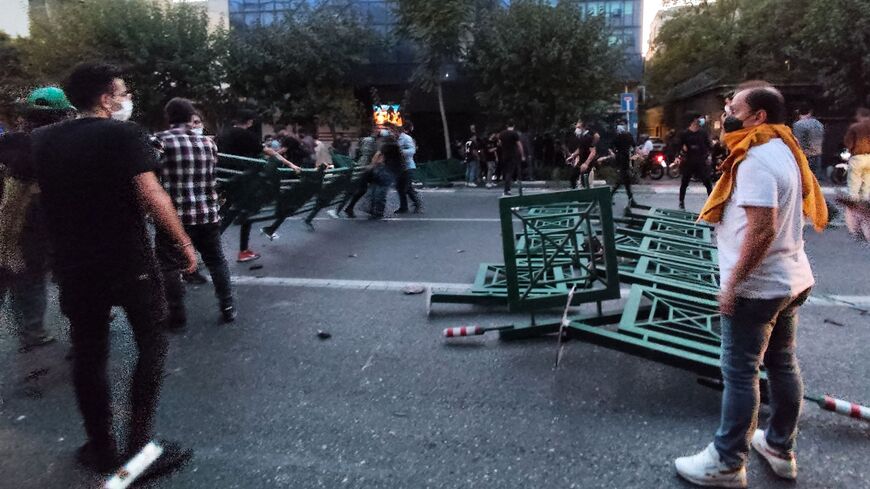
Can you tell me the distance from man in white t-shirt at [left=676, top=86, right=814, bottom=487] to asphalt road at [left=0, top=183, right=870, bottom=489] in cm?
22

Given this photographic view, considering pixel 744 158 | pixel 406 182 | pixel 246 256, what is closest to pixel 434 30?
pixel 406 182

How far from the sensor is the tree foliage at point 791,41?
1808 centimetres

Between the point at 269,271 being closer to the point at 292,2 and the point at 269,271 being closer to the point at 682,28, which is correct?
the point at 292,2

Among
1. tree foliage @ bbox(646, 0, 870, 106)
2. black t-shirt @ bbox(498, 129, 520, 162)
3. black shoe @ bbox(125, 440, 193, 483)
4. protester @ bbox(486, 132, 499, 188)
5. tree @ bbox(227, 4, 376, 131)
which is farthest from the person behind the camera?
tree @ bbox(227, 4, 376, 131)

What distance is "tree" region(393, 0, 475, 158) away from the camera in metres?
19.5

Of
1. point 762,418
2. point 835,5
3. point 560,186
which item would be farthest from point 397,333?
point 835,5

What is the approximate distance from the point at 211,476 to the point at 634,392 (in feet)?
7.47

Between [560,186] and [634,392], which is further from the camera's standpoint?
[560,186]

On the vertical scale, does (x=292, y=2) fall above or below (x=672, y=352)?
above

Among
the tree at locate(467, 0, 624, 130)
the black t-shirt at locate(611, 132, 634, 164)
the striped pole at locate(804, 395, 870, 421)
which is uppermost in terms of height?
the tree at locate(467, 0, 624, 130)

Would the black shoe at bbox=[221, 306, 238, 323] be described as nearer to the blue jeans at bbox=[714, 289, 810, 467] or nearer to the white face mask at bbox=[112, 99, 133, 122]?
the white face mask at bbox=[112, 99, 133, 122]

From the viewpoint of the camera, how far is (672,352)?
143 inches

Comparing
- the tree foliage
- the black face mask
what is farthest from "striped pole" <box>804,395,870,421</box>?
the tree foliage

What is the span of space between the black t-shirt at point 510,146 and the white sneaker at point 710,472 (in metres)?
12.5
